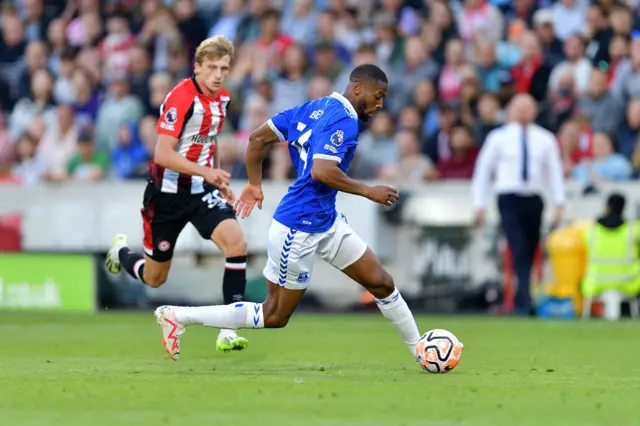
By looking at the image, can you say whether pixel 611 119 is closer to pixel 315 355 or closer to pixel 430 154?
pixel 430 154

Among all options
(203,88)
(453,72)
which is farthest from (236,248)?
(453,72)

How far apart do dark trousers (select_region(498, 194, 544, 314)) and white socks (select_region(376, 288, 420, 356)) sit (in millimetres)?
7190

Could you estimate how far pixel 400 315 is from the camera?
955 centimetres

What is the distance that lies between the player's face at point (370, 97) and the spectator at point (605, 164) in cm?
872

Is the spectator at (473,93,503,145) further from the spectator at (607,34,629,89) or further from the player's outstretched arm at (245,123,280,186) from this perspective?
the player's outstretched arm at (245,123,280,186)

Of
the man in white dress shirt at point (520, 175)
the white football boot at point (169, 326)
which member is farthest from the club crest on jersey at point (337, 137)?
the man in white dress shirt at point (520, 175)

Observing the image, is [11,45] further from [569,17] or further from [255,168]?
[255,168]

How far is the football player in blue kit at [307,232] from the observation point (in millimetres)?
9156

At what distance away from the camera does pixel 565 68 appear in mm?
18719

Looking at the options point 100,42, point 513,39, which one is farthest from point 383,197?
point 100,42

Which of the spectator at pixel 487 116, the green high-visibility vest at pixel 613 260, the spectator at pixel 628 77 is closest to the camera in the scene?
the green high-visibility vest at pixel 613 260

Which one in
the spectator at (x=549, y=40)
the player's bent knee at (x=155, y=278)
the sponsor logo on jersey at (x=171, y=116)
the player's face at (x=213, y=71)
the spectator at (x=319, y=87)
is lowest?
the player's bent knee at (x=155, y=278)

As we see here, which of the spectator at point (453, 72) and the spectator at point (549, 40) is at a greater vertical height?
the spectator at point (549, 40)

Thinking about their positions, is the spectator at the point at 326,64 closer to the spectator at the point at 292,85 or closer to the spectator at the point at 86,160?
the spectator at the point at 292,85
